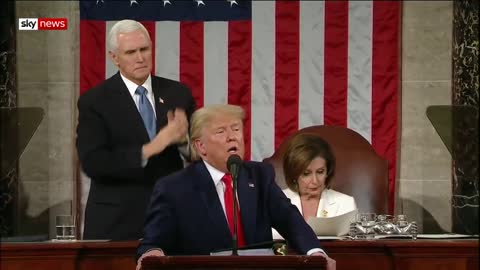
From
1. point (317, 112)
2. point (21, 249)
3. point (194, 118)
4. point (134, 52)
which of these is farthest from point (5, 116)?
Result: point (317, 112)

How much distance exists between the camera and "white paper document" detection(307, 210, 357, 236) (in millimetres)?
5656

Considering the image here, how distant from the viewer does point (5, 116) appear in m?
6.55

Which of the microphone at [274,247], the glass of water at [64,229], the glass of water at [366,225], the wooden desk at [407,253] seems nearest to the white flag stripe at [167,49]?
the glass of water at [64,229]

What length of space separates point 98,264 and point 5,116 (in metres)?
1.54

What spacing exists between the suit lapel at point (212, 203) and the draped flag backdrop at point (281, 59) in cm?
322

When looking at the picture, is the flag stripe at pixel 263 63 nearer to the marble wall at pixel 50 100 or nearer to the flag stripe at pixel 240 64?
the flag stripe at pixel 240 64

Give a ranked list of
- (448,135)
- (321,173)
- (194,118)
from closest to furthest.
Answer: (194,118) → (321,173) → (448,135)

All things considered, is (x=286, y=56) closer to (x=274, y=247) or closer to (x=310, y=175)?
(x=310, y=175)

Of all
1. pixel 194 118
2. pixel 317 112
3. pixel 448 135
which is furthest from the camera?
pixel 317 112

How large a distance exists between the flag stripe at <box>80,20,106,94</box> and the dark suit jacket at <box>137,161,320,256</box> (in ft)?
10.9

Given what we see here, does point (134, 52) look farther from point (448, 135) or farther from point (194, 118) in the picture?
point (448, 135)

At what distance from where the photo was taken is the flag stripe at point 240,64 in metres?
8.19

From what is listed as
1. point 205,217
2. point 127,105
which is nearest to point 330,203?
point 127,105

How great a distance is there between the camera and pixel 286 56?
8188mm
